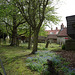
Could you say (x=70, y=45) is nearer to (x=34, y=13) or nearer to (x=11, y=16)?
(x=34, y=13)

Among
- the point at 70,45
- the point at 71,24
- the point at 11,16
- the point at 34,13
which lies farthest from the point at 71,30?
the point at 11,16

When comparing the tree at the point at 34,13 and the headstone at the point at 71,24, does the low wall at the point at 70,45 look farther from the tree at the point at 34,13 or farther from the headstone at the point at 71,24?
the tree at the point at 34,13

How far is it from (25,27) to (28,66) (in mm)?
14069

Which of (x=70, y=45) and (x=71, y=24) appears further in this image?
(x=70, y=45)

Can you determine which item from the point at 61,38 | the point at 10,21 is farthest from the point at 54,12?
the point at 61,38

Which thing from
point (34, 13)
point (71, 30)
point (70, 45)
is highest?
point (34, 13)

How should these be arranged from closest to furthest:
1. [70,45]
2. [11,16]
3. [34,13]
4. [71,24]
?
1. [34,13]
2. [71,24]
3. [70,45]
4. [11,16]

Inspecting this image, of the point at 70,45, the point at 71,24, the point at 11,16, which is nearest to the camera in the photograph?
the point at 71,24

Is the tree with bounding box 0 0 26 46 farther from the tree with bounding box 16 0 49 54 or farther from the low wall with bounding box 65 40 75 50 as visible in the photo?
the low wall with bounding box 65 40 75 50

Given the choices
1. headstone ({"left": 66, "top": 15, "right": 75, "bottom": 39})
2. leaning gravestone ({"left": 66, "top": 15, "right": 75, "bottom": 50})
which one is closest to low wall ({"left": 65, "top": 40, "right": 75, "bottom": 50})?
leaning gravestone ({"left": 66, "top": 15, "right": 75, "bottom": 50})

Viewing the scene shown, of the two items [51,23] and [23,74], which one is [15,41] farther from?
[23,74]

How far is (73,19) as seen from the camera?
12945 millimetres

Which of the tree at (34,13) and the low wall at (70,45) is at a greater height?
the tree at (34,13)

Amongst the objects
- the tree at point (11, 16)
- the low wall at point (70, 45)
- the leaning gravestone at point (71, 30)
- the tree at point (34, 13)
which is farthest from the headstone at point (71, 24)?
the tree at point (11, 16)
